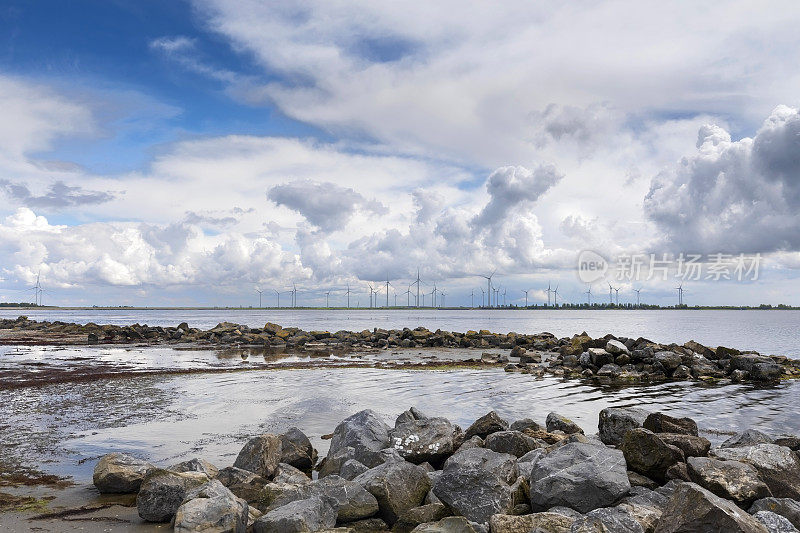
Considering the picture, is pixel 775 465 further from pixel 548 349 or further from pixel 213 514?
pixel 548 349

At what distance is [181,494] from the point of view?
25.6 feet

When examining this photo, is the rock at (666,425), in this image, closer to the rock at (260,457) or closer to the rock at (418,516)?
the rock at (418,516)

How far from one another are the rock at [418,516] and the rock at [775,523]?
3.72 meters

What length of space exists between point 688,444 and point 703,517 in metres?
3.59

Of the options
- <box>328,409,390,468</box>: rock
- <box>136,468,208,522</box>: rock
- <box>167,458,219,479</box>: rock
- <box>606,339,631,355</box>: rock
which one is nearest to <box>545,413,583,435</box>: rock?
<box>328,409,390,468</box>: rock

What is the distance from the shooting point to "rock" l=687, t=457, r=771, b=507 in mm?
7406

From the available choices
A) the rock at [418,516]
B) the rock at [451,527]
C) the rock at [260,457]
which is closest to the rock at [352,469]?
the rock at [260,457]

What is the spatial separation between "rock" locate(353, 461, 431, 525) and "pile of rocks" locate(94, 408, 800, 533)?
0.06 feet

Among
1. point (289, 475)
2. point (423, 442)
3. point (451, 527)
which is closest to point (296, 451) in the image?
point (289, 475)

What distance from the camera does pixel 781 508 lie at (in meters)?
6.92

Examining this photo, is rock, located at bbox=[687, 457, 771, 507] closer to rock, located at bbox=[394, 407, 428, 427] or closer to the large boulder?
the large boulder

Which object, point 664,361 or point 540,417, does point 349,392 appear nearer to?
point 540,417

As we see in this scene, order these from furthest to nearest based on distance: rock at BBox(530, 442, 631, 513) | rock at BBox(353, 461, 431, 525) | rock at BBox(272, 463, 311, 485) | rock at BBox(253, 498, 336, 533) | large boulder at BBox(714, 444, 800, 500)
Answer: rock at BBox(272, 463, 311, 485) < large boulder at BBox(714, 444, 800, 500) < rock at BBox(353, 461, 431, 525) < rock at BBox(530, 442, 631, 513) < rock at BBox(253, 498, 336, 533)

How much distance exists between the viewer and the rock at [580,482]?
288 inches
